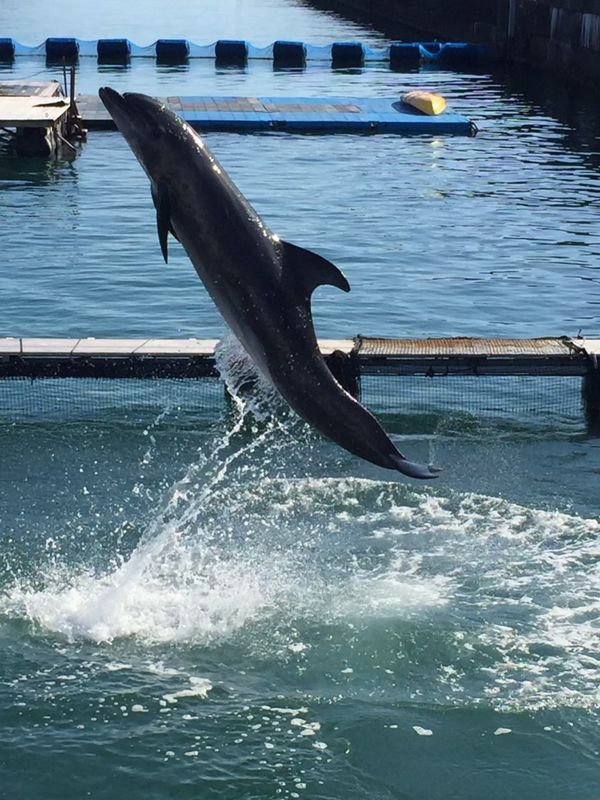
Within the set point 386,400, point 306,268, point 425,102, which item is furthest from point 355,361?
point 425,102

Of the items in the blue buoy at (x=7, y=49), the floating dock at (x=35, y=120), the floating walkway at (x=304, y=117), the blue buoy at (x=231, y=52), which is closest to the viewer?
the floating dock at (x=35, y=120)

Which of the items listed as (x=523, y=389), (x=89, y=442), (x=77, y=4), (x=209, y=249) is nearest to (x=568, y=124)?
(x=523, y=389)

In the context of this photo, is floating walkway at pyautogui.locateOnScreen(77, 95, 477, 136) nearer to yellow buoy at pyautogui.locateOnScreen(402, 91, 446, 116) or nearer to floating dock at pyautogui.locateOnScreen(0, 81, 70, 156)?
yellow buoy at pyautogui.locateOnScreen(402, 91, 446, 116)

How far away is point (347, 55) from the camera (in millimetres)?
53844

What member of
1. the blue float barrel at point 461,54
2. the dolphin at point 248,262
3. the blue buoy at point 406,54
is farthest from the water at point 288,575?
the blue float barrel at point 461,54

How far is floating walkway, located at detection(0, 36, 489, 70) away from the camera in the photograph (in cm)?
5378

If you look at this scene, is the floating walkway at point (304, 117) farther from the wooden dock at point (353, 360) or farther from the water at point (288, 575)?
the wooden dock at point (353, 360)

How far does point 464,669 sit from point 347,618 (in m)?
1.06

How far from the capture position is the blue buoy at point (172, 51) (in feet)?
180

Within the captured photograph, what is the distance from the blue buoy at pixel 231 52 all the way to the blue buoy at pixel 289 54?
1374mm

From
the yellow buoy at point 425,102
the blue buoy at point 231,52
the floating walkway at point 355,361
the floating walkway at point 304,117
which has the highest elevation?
the blue buoy at point 231,52

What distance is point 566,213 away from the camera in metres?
27.3

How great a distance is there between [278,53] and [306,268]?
4871 centimetres

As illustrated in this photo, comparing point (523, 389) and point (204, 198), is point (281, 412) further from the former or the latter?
point (204, 198)
